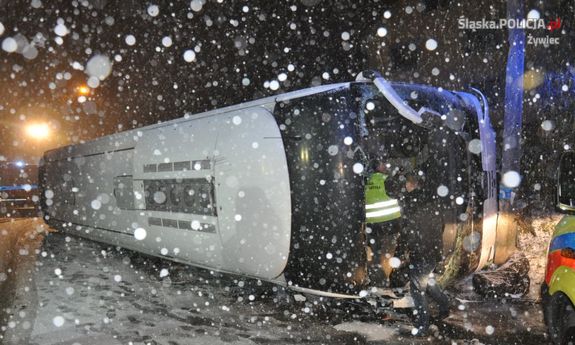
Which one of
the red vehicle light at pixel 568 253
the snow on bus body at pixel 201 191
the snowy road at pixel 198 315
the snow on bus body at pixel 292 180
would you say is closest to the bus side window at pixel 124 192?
the snow on bus body at pixel 201 191

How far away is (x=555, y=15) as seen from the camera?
10633 millimetres

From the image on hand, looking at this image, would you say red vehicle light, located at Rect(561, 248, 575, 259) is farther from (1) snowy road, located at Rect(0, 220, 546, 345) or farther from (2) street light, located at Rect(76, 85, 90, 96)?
(2) street light, located at Rect(76, 85, 90, 96)

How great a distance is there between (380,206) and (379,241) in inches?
16.8

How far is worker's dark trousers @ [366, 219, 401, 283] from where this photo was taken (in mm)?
5070

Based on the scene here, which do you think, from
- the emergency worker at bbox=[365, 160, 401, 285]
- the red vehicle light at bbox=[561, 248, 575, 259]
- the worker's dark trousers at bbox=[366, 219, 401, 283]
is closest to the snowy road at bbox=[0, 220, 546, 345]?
the worker's dark trousers at bbox=[366, 219, 401, 283]

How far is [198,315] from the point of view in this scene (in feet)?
16.5

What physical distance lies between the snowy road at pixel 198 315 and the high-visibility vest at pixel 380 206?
3.51 feet

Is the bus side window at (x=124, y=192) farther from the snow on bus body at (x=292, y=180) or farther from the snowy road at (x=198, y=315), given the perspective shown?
the snow on bus body at (x=292, y=180)

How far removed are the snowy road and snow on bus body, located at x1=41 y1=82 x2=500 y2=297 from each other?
1.59 ft

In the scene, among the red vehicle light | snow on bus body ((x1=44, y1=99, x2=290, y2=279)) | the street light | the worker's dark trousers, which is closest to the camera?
the red vehicle light

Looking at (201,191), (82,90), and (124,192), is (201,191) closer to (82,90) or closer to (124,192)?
(124,192)

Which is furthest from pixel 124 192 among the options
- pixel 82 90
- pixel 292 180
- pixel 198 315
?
pixel 82 90

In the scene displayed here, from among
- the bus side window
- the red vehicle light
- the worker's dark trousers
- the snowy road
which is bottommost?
the snowy road

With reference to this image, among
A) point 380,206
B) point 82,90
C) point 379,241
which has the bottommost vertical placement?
point 379,241
